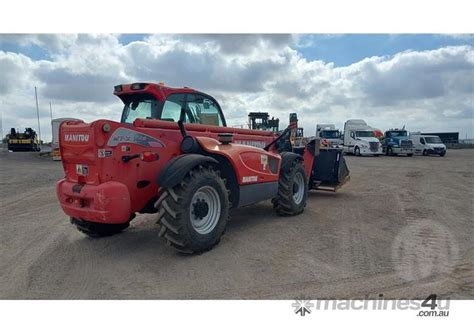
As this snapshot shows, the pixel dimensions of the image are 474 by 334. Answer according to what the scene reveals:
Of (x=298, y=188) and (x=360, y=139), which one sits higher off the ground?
(x=360, y=139)

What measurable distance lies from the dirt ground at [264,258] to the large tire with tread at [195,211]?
0.78ft

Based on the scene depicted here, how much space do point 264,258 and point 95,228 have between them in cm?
276

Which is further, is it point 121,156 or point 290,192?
point 290,192

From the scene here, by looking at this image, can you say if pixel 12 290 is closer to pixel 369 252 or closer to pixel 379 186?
pixel 369 252

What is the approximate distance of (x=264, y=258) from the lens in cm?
489

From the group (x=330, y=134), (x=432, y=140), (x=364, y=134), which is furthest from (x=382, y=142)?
(x=330, y=134)

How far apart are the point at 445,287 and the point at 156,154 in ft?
12.8

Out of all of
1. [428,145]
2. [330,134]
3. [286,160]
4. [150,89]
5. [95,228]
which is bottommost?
[95,228]

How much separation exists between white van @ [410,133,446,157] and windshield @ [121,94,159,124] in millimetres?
27925

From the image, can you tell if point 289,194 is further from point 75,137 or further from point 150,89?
point 75,137

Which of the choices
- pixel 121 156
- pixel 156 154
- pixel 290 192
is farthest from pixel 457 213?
pixel 121 156

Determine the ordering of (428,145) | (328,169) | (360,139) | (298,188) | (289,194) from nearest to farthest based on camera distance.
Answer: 1. (289,194)
2. (298,188)
3. (328,169)
4. (360,139)
5. (428,145)

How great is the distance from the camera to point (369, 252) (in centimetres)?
512

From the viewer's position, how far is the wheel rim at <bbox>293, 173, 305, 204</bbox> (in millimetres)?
7588
